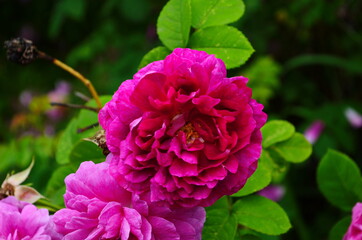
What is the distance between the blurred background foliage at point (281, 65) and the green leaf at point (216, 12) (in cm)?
85

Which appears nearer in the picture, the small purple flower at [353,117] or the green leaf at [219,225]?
the green leaf at [219,225]

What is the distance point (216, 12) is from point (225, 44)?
0.06 metres

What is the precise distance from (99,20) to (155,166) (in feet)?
7.69

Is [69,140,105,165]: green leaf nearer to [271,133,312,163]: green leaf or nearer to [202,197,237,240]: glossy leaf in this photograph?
[202,197,237,240]: glossy leaf

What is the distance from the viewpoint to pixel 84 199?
508mm

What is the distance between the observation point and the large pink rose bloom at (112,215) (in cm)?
50

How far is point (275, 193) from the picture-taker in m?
1.75

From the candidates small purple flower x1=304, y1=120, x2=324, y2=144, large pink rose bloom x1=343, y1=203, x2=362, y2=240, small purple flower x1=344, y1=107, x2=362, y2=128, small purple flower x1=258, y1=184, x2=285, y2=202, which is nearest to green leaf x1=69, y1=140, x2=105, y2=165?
large pink rose bloom x1=343, y1=203, x2=362, y2=240

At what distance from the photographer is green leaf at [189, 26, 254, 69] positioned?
0.62m

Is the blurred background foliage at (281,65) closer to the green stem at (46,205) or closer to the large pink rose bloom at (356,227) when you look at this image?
the green stem at (46,205)

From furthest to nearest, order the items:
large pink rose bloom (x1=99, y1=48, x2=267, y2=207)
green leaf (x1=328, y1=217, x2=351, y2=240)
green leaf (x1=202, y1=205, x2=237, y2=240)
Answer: green leaf (x1=328, y1=217, x2=351, y2=240) → green leaf (x1=202, y1=205, x2=237, y2=240) → large pink rose bloom (x1=99, y1=48, x2=267, y2=207)

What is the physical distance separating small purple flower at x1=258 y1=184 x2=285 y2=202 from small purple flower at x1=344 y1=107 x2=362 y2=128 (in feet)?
1.31

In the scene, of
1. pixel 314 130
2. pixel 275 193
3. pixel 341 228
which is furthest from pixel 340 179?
pixel 314 130

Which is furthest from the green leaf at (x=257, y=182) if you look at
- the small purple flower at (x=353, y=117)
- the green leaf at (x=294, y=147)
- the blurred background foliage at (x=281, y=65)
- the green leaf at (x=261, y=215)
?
the small purple flower at (x=353, y=117)
